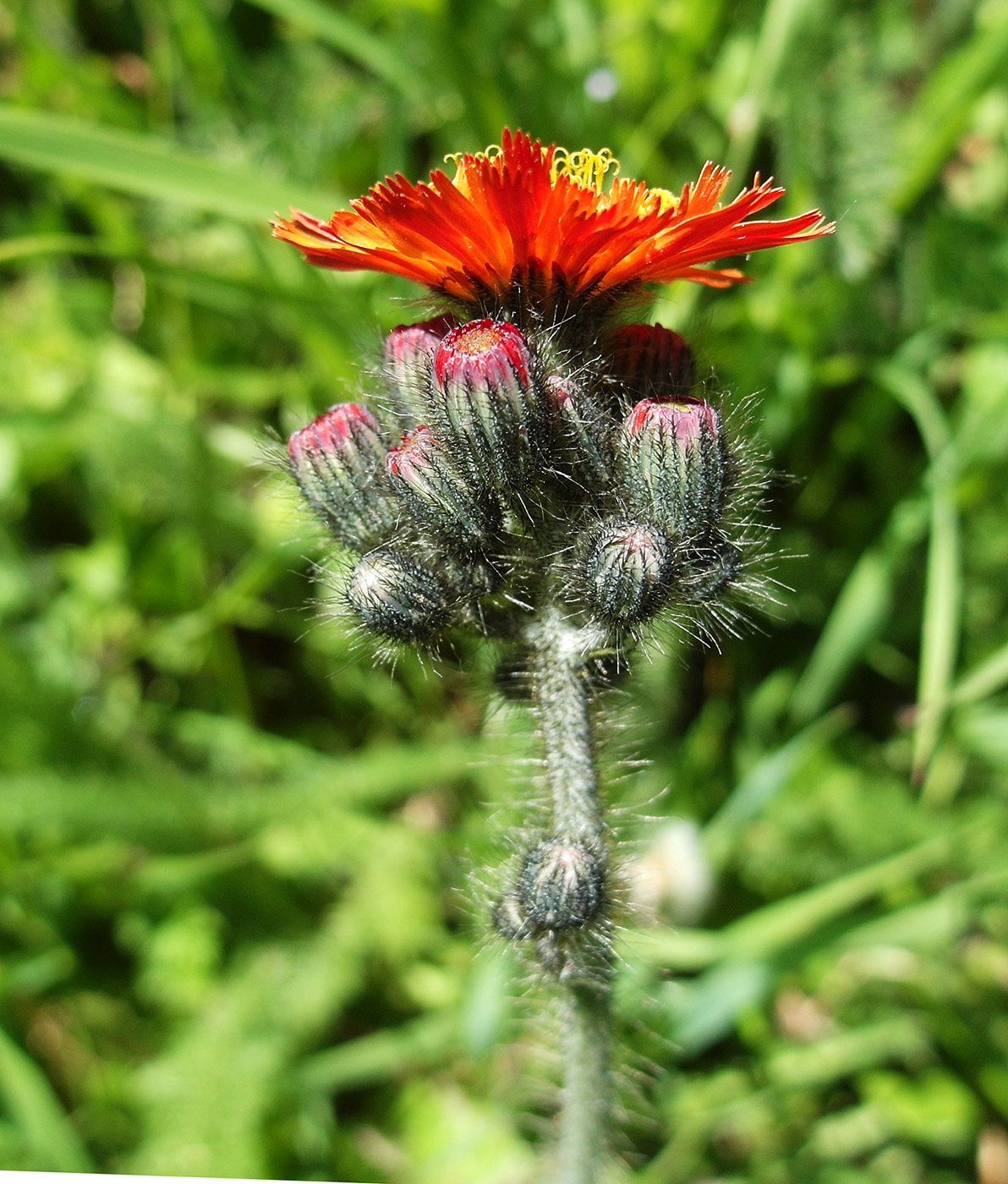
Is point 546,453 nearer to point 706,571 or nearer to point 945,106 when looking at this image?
point 706,571

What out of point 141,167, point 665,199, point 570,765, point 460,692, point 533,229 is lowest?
point 570,765

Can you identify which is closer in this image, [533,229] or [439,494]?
[533,229]

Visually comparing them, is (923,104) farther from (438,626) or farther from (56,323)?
(56,323)

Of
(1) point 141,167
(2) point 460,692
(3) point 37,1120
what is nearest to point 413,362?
(1) point 141,167

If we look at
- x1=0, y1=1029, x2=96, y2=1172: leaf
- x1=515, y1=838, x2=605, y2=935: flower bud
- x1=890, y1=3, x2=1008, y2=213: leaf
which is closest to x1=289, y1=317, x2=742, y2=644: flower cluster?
x1=515, y1=838, x2=605, y2=935: flower bud

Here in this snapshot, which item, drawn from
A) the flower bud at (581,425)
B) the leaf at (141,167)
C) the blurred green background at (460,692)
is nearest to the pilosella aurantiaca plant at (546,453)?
the flower bud at (581,425)

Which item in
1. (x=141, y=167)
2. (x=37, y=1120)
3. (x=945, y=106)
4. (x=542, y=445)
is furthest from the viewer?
(x=945, y=106)

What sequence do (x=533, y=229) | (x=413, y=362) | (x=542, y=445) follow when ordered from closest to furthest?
(x=533, y=229) < (x=542, y=445) < (x=413, y=362)

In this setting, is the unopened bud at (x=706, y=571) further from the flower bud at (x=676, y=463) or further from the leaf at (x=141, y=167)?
the leaf at (x=141, y=167)
